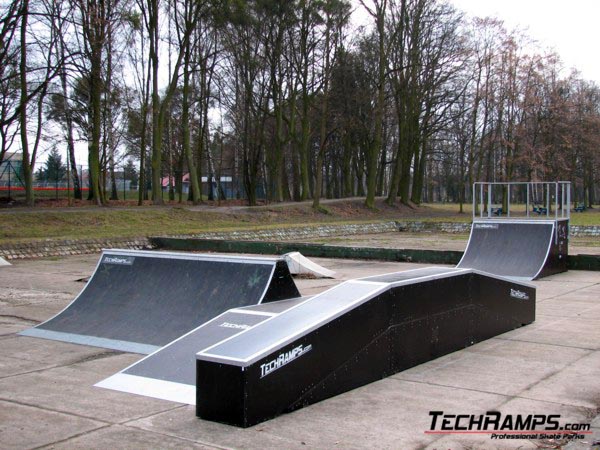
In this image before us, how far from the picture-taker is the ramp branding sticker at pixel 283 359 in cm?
480

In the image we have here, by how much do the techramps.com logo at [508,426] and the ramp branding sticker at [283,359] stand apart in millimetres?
1089

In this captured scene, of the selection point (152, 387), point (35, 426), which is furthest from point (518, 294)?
point (35, 426)

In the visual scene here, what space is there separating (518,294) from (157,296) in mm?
4774

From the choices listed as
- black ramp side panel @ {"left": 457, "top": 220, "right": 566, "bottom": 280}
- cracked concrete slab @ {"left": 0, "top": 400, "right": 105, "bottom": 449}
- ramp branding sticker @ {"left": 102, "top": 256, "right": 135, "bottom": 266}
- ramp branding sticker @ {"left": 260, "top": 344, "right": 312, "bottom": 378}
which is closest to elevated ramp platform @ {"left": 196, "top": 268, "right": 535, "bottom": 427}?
ramp branding sticker @ {"left": 260, "top": 344, "right": 312, "bottom": 378}

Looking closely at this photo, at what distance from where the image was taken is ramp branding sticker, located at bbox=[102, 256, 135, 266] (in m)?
9.08

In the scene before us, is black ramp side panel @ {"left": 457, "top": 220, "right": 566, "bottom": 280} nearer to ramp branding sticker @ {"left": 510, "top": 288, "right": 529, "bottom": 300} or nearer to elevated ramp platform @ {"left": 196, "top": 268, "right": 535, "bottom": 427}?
ramp branding sticker @ {"left": 510, "top": 288, "right": 529, "bottom": 300}

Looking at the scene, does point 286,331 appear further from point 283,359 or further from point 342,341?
point 342,341

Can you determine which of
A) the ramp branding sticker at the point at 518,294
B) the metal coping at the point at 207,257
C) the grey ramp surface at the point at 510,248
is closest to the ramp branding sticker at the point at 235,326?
the metal coping at the point at 207,257

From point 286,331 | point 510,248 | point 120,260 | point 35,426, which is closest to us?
point 35,426

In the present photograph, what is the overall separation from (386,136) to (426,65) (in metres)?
12.6

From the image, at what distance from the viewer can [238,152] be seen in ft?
189

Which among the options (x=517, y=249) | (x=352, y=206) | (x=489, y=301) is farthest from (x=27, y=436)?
(x=352, y=206)

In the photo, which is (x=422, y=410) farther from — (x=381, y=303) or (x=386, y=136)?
→ (x=386, y=136)

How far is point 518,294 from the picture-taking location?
8828mm
